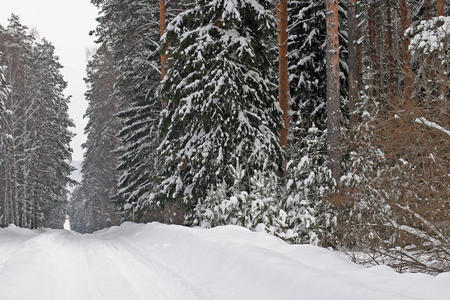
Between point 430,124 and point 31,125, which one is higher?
point 31,125

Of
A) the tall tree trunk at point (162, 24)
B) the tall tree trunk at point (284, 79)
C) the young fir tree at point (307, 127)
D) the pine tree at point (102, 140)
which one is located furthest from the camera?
the pine tree at point (102, 140)

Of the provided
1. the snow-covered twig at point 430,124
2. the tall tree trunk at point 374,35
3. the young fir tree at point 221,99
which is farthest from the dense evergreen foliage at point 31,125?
the snow-covered twig at point 430,124

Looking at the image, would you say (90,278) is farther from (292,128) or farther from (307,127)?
(307,127)

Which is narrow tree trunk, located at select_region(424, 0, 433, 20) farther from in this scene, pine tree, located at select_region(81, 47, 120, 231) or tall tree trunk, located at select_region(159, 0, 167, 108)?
pine tree, located at select_region(81, 47, 120, 231)

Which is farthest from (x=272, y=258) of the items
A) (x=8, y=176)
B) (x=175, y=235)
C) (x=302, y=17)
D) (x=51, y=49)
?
(x=51, y=49)

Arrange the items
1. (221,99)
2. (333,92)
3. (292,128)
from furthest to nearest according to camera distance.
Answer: (292,128) < (221,99) < (333,92)

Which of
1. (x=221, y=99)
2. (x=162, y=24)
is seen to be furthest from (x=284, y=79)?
(x=162, y=24)

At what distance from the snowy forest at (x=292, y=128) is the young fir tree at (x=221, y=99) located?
4 cm

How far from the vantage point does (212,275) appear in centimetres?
646

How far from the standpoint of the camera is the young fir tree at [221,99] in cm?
1152

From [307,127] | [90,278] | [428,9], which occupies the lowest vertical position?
[90,278]

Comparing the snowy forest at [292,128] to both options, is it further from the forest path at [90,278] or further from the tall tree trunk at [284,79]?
the forest path at [90,278]

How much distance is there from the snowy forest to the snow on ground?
1.07m

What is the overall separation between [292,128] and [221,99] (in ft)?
10.6
